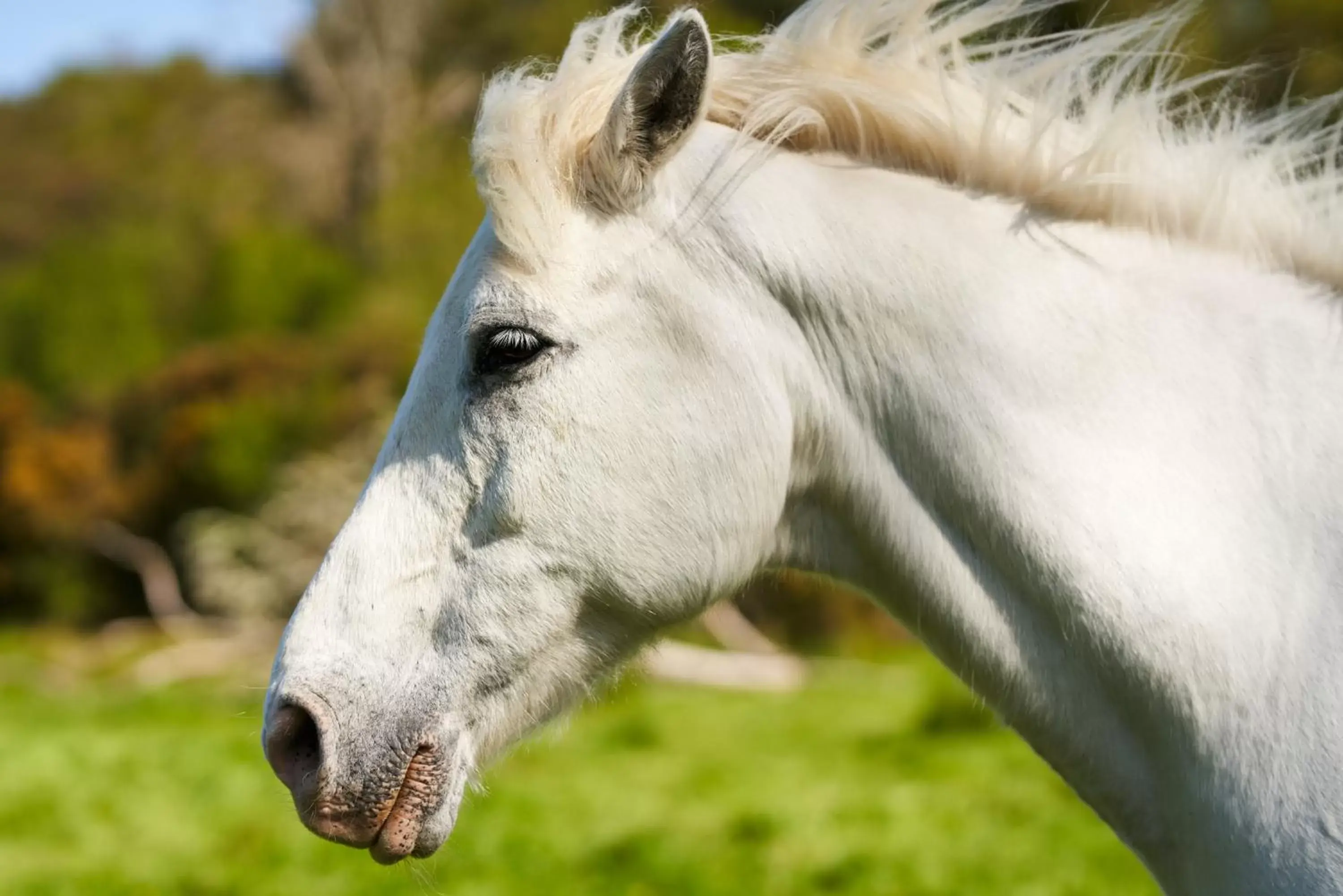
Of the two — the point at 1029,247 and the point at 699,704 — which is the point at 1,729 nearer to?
the point at 699,704

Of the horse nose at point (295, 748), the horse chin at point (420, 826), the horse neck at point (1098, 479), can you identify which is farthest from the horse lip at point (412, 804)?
the horse neck at point (1098, 479)

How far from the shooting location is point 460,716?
6.09 ft

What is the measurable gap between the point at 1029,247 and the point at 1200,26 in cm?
91

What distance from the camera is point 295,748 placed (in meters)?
1.81

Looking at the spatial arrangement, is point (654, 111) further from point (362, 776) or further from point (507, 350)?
point (362, 776)

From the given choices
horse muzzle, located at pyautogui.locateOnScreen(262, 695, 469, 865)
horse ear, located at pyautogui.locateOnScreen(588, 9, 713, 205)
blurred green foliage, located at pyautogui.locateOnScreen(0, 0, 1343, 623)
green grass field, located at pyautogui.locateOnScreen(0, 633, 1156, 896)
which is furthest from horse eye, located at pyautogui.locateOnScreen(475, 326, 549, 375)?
blurred green foliage, located at pyautogui.locateOnScreen(0, 0, 1343, 623)

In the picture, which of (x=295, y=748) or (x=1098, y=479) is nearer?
(x=1098, y=479)

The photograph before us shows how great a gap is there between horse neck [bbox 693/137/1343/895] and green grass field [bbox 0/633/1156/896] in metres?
0.78

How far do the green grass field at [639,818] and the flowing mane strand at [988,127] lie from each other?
3.39ft

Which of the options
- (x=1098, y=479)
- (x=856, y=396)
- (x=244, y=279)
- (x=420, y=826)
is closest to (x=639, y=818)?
(x=420, y=826)

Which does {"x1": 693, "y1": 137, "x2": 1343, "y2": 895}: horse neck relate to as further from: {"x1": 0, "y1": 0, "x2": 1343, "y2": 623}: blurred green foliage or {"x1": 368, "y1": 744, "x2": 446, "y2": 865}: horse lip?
{"x1": 0, "y1": 0, "x2": 1343, "y2": 623}: blurred green foliage

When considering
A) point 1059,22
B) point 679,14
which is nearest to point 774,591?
point 1059,22

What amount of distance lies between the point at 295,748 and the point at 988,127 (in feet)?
4.45

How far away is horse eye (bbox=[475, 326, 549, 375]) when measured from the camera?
183 cm
